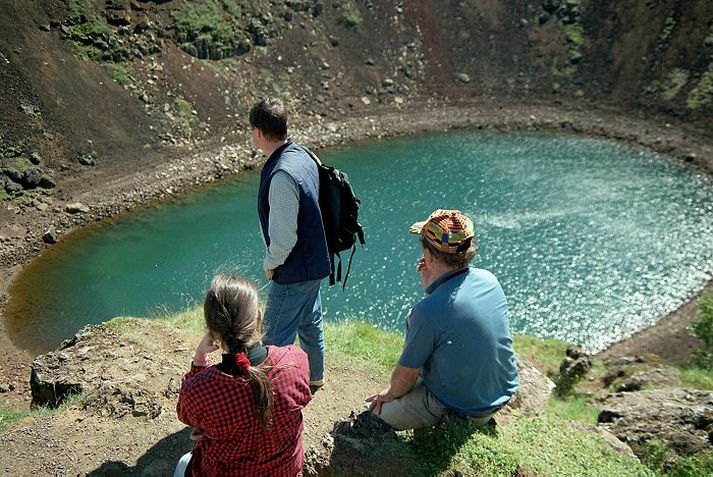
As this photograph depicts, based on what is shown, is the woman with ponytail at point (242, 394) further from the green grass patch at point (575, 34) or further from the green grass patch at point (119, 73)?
the green grass patch at point (575, 34)

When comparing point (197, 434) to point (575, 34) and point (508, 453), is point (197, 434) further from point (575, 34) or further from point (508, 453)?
point (575, 34)

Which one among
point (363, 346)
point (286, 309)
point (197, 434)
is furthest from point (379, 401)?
point (363, 346)

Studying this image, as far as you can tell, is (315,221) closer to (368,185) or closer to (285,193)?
(285,193)

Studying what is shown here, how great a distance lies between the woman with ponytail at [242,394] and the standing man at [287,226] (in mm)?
1856

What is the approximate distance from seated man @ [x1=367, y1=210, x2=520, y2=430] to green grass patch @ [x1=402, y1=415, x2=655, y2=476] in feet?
0.57

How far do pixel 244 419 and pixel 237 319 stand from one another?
74 centimetres

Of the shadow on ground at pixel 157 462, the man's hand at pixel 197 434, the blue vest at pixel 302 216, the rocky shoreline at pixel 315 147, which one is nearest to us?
the man's hand at pixel 197 434

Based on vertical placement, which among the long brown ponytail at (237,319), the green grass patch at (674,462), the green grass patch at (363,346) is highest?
the long brown ponytail at (237,319)

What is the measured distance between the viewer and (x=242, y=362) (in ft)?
14.4

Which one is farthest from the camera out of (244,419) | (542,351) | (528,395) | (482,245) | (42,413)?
(482,245)

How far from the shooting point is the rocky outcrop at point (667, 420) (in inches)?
303

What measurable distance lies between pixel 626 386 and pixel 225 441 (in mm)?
10839

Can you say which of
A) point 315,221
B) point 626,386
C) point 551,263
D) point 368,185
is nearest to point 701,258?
→ point 551,263

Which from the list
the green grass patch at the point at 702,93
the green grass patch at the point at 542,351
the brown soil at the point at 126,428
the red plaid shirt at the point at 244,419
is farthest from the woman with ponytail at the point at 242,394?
the green grass patch at the point at 702,93
